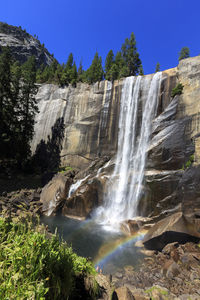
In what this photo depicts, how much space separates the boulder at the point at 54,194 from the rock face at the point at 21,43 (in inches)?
3489

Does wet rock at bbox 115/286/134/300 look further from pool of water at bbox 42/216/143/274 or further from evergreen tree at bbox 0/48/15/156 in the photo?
evergreen tree at bbox 0/48/15/156

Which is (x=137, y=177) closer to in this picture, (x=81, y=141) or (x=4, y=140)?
(x=81, y=141)

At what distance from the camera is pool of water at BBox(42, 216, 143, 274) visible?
9.20 m

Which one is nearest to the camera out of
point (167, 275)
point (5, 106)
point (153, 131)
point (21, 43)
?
point (167, 275)

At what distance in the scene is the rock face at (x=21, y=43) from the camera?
84.2 metres

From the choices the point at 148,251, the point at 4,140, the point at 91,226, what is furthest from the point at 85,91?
the point at 148,251

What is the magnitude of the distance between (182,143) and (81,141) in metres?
15.9

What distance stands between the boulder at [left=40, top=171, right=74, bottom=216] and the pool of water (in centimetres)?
218

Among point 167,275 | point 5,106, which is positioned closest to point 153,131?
point 167,275

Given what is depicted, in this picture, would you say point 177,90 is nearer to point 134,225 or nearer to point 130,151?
point 130,151

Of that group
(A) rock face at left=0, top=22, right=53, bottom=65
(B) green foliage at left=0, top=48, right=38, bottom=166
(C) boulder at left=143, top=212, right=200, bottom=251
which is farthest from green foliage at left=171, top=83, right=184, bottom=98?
(A) rock face at left=0, top=22, right=53, bottom=65

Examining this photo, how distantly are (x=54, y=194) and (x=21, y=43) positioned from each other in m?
104

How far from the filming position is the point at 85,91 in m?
29.6

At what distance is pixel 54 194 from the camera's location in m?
19.7
